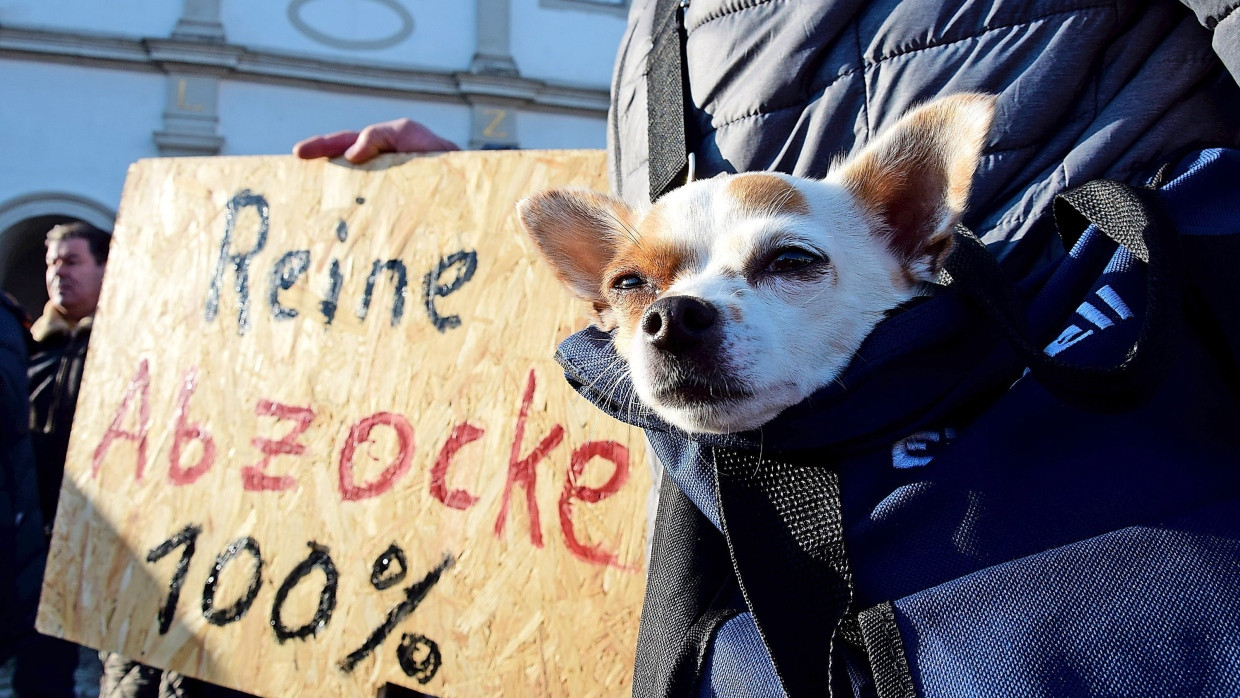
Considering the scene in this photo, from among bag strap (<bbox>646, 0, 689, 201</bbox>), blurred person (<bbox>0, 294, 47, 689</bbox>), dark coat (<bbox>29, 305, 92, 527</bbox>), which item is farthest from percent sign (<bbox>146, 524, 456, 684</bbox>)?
dark coat (<bbox>29, 305, 92, 527</bbox>)

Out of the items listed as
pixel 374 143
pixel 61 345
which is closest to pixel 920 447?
pixel 374 143

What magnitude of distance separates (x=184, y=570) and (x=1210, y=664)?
1.99m

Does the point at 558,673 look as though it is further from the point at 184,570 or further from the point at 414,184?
the point at 414,184

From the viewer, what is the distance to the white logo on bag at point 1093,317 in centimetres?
81

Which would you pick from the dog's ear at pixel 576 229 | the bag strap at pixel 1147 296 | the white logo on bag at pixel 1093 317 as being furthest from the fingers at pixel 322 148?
the white logo on bag at pixel 1093 317

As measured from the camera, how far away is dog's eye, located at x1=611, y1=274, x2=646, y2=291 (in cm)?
127

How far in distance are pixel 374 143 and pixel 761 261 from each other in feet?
4.08

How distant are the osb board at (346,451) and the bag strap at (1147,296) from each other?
856 mm

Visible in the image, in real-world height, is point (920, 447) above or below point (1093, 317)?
below

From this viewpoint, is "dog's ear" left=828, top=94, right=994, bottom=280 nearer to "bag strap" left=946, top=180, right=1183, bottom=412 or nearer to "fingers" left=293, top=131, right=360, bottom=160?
"bag strap" left=946, top=180, right=1183, bottom=412

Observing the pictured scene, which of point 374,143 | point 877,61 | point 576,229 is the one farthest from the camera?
point 374,143

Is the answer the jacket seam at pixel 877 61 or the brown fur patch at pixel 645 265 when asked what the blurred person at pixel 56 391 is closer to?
the brown fur patch at pixel 645 265

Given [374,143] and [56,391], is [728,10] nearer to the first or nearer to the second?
[374,143]

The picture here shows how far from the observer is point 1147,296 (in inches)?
29.5
